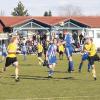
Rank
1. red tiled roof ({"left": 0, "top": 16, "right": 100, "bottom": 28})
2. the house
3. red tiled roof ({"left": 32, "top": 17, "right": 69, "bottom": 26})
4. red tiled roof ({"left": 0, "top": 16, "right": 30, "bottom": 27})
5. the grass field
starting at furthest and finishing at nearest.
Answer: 1. red tiled roof ({"left": 32, "top": 17, "right": 69, "bottom": 26})
2. red tiled roof ({"left": 0, "top": 16, "right": 100, "bottom": 28})
3. red tiled roof ({"left": 0, "top": 16, "right": 30, "bottom": 27})
4. the house
5. the grass field

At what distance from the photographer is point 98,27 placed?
70062 mm

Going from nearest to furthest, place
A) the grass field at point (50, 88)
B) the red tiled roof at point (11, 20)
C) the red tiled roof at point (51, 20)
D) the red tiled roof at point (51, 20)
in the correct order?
the grass field at point (50, 88) → the red tiled roof at point (11, 20) → the red tiled roof at point (51, 20) → the red tiled roof at point (51, 20)

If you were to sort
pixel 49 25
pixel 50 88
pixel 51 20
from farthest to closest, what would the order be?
pixel 51 20, pixel 49 25, pixel 50 88

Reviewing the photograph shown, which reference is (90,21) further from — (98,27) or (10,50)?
(10,50)

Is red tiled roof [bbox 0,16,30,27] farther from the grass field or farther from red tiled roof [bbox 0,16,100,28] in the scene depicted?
the grass field

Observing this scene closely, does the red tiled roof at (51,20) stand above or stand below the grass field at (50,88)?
above

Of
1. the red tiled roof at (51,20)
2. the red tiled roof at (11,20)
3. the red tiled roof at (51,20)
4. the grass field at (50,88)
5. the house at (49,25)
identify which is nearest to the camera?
the grass field at (50,88)

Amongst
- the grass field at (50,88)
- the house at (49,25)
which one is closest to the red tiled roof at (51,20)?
the house at (49,25)

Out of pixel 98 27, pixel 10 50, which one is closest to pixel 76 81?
pixel 10 50

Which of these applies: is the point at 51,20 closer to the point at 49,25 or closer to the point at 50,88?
the point at 49,25

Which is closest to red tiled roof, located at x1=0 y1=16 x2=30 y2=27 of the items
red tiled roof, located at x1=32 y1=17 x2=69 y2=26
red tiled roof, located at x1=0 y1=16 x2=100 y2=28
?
red tiled roof, located at x1=0 y1=16 x2=100 y2=28

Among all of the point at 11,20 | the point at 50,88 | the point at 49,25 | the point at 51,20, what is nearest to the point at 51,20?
the point at 51,20

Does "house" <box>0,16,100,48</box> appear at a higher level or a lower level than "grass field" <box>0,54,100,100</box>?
higher

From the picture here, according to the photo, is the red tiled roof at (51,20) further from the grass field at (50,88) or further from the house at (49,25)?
the grass field at (50,88)
